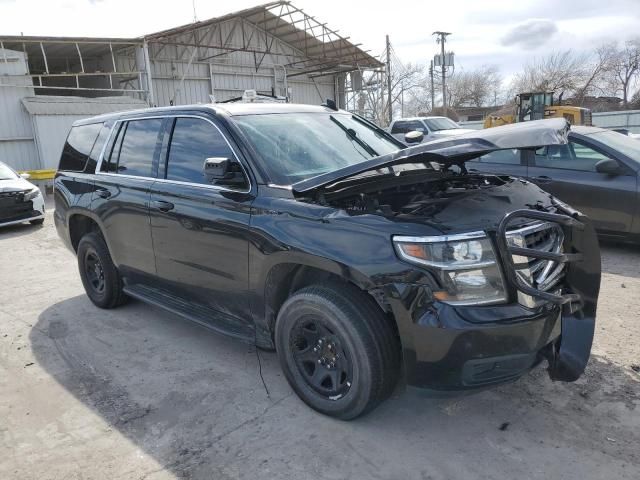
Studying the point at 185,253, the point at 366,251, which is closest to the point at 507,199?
the point at 366,251

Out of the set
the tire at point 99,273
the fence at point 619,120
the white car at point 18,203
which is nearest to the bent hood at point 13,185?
the white car at point 18,203

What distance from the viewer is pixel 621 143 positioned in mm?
6555

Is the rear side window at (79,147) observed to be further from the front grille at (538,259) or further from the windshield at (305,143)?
the front grille at (538,259)

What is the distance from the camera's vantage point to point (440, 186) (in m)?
3.43

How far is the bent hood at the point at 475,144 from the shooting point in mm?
2625

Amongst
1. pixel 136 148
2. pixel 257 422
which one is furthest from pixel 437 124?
pixel 257 422

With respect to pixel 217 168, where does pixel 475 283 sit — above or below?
below

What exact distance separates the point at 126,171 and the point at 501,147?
322 cm

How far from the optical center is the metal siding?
16766 mm

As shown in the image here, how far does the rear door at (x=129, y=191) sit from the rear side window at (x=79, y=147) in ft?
1.36

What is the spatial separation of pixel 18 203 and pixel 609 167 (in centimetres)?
992

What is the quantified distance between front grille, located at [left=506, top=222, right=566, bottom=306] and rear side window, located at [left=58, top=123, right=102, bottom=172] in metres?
4.07

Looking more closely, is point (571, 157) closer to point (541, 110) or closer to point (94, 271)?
point (94, 271)

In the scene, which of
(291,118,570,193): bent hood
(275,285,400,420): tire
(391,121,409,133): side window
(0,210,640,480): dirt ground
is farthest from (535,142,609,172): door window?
(391,121,409,133): side window
